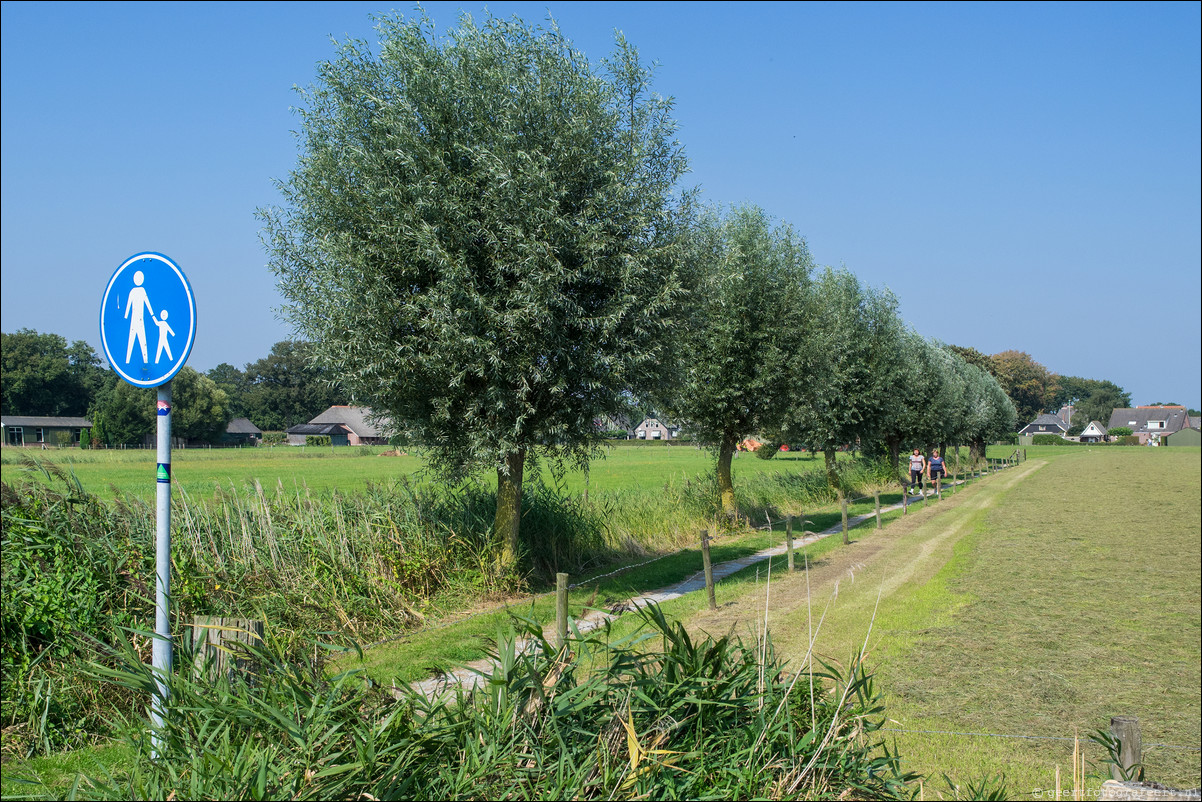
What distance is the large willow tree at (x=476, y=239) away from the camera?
958 centimetres

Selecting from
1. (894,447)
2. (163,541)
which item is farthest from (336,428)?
(163,541)

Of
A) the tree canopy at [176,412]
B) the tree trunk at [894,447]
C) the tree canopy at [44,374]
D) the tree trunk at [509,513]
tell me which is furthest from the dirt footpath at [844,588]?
the tree canopy at [44,374]

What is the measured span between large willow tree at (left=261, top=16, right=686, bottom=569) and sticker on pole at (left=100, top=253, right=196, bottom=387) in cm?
466

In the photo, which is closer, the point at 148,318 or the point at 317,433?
the point at 148,318

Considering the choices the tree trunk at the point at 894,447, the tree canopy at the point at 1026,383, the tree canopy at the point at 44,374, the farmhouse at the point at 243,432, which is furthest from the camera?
the tree canopy at the point at 1026,383

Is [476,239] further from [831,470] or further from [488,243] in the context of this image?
[831,470]

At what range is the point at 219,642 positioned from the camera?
184 inches

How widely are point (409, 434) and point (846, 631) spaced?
21.1 feet

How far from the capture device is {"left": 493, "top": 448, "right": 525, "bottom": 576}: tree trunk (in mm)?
11180

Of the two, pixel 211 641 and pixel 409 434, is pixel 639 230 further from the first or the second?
pixel 211 641

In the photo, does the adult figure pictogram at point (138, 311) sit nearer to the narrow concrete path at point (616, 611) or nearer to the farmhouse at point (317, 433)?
the narrow concrete path at point (616, 611)

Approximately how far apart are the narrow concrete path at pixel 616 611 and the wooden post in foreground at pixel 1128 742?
2253 millimetres

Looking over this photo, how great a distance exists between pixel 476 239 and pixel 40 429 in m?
95.4

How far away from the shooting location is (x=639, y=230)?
10547 millimetres
